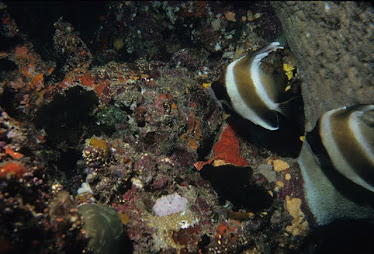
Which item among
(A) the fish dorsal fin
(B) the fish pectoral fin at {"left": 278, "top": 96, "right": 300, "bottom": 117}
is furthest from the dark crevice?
(A) the fish dorsal fin

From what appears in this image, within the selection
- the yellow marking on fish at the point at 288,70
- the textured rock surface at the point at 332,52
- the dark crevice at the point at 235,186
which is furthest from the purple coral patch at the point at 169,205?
the yellow marking on fish at the point at 288,70

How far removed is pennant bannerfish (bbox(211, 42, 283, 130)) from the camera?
9.29ft

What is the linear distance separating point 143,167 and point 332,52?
280 cm

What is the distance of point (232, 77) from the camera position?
296 cm

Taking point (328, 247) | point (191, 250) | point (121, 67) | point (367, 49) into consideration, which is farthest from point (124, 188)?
point (328, 247)

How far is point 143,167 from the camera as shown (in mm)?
3123

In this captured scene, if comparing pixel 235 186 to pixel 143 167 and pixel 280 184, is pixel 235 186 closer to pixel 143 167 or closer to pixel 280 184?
pixel 280 184

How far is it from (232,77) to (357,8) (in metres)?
1.48

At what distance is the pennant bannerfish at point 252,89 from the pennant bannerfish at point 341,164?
591mm

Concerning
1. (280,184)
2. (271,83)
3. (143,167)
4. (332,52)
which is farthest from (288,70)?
(143,167)

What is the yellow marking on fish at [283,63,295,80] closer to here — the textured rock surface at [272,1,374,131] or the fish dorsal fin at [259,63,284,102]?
the textured rock surface at [272,1,374,131]

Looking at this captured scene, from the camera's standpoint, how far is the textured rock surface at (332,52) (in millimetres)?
2598

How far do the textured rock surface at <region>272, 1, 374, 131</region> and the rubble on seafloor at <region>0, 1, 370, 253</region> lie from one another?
2.66 feet

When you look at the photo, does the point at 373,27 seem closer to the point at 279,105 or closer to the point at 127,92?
the point at 279,105
